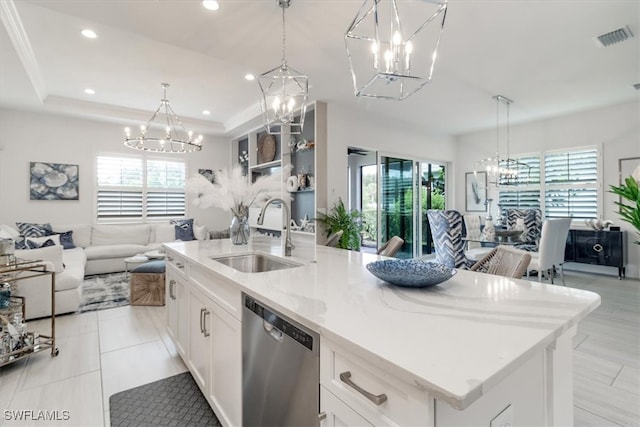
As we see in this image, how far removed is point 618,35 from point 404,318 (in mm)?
3733

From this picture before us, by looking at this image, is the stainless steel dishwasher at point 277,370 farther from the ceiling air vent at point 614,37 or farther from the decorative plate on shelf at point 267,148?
the decorative plate on shelf at point 267,148

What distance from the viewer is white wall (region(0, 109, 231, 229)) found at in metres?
5.06

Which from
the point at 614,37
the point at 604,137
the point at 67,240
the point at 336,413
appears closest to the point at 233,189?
the point at 336,413

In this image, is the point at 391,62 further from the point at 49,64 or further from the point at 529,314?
the point at 49,64

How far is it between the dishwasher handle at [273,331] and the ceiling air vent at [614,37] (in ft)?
12.7

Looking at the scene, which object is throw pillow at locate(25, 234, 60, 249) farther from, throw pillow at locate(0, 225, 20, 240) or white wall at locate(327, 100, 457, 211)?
white wall at locate(327, 100, 457, 211)

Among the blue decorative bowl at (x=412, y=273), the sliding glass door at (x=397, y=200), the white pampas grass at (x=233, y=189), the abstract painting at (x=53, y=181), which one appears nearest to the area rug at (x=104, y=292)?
the abstract painting at (x=53, y=181)

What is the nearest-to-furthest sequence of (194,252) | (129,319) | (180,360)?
1. (194,252)
2. (180,360)
3. (129,319)

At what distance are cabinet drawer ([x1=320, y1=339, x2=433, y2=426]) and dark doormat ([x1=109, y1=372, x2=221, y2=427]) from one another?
4.23 feet

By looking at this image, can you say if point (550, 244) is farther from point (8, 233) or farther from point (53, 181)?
point (53, 181)

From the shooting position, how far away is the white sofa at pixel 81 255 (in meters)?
3.12

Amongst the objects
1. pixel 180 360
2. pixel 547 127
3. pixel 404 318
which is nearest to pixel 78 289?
pixel 180 360

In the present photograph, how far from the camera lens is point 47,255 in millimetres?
3129

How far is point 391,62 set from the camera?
142cm
